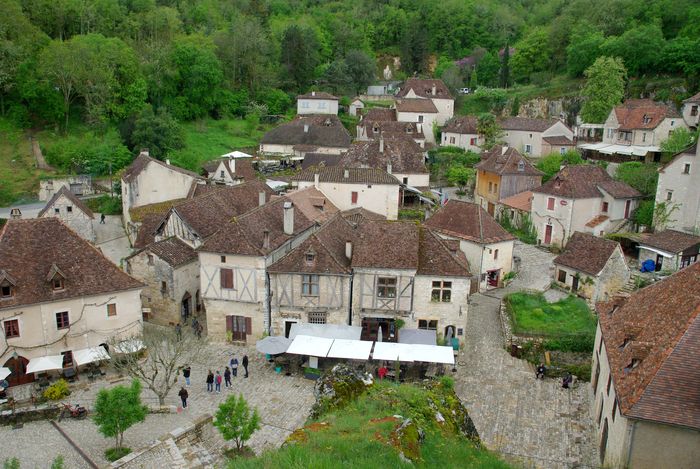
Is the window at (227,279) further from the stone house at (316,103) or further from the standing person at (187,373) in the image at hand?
the stone house at (316,103)

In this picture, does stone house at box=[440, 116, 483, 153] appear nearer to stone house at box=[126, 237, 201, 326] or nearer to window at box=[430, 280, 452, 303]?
window at box=[430, 280, 452, 303]

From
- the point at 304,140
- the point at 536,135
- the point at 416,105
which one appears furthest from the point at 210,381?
the point at 416,105

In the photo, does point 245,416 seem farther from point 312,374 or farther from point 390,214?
point 390,214

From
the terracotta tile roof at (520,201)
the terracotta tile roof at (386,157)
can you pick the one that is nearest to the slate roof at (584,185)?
the terracotta tile roof at (520,201)

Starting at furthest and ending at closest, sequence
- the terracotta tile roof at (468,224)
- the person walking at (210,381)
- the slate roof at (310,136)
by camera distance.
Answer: the slate roof at (310,136), the terracotta tile roof at (468,224), the person walking at (210,381)

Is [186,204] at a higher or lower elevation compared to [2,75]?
lower

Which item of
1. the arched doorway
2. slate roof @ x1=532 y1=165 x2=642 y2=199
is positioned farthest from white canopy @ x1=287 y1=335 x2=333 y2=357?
slate roof @ x1=532 y1=165 x2=642 y2=199

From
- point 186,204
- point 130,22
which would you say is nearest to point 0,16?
point 130,22
